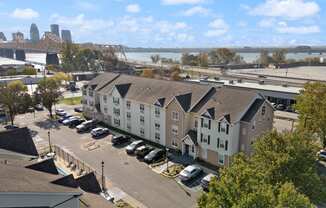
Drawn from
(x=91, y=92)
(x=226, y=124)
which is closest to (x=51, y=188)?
(x=226, y=124)

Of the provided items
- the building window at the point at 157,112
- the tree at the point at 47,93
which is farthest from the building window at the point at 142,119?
the tree at the point at 47,93

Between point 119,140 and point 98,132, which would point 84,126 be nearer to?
point 98,132

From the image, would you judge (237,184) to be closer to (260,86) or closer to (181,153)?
(181,153)

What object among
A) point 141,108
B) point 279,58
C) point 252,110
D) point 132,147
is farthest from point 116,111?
point 279,58

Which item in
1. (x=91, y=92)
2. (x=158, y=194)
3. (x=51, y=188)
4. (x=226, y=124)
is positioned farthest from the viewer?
(x=91, y=92)

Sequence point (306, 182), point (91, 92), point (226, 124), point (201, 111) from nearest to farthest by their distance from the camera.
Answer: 1. point (306, 182)
2. point (226, 124)
3. point (201, 111)
4. point (91, 92)
